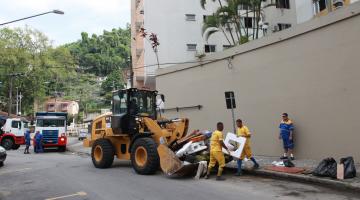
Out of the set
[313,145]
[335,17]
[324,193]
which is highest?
[335,17]

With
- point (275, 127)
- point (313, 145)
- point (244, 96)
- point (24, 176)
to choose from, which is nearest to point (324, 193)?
point (313, 145)

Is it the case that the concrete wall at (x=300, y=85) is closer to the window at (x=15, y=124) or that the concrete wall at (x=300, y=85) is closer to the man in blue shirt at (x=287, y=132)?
the man in blue shirt at (x=287, y=132)

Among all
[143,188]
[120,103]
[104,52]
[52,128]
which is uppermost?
[104,52]

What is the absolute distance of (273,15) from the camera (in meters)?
31.9

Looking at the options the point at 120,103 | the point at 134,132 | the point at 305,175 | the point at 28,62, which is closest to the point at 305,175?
the point at 305,175

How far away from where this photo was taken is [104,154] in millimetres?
13812

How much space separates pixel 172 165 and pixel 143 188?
150 centimetres

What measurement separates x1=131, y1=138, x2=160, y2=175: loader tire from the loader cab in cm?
103

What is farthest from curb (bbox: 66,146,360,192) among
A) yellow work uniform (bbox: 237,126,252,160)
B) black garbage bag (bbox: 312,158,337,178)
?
yellow work uniform (bbox: 237,126,252,160)

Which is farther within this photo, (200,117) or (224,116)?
(200,117)

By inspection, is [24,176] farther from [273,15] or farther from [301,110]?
[273,15]

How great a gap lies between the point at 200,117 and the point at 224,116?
1694mm

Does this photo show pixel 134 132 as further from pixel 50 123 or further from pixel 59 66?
pixel 59 66

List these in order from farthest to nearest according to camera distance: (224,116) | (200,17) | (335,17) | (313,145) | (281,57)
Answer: (200,17), (224,116), (281,57), (313,145), (335,17)
